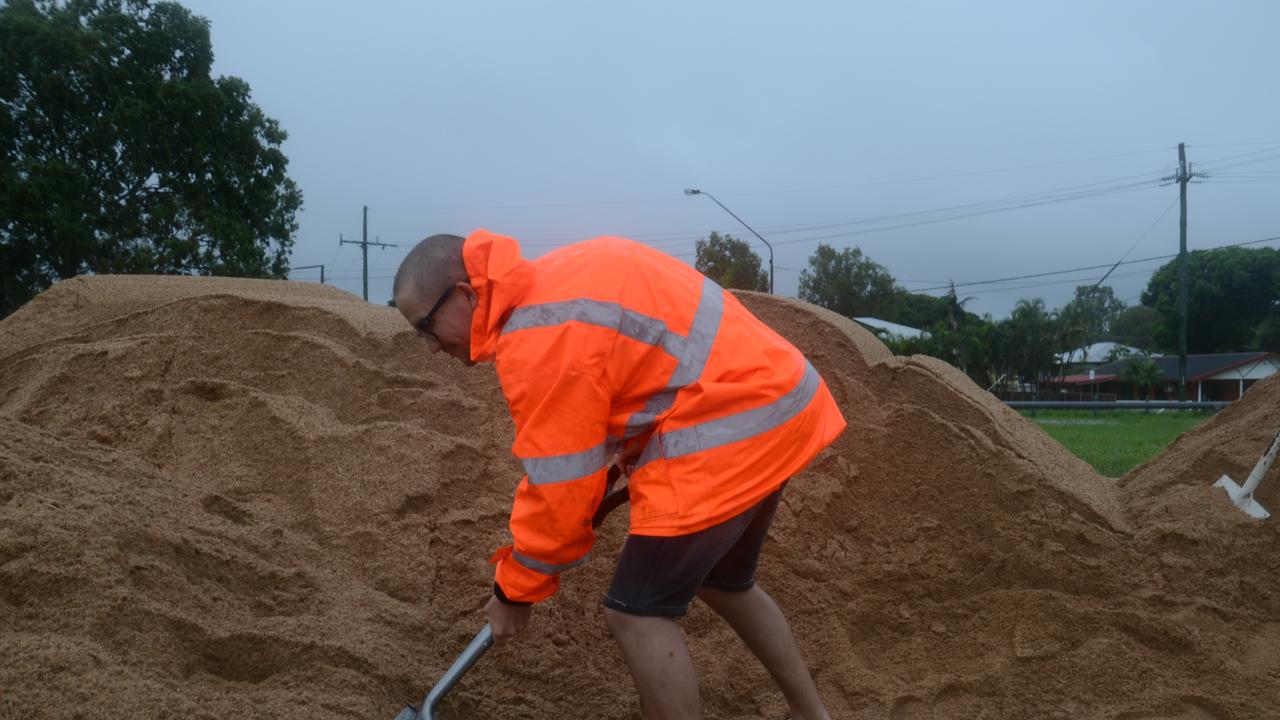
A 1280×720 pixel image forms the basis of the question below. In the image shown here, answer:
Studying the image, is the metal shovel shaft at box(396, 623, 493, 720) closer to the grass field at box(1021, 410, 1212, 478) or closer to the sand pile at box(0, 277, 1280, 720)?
the sand pile at box(0, 277, 1280, 720)

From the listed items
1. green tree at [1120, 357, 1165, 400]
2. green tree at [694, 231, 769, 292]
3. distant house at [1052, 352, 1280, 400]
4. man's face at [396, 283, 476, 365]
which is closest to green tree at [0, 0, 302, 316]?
green tree at [694, 231, 769, 292]

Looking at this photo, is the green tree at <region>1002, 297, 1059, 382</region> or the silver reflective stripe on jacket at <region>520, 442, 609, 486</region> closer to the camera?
the silver reflective stripe on jacket at <region>520, 442, 609, 486</region>

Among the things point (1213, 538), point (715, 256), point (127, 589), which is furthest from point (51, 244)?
point (1213, 538)

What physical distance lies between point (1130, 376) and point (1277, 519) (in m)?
36.6

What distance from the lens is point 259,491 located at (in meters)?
3.66

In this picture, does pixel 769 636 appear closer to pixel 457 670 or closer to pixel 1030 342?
pixel 457 670

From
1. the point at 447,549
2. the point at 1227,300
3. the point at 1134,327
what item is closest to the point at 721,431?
the point at 447,549

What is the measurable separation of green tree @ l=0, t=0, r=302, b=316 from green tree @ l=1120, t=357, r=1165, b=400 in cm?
3141

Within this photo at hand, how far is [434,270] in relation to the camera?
6.74ft

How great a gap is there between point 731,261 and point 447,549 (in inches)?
1021

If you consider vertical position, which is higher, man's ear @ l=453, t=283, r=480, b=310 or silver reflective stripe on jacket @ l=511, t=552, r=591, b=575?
man's ear @ l=453, t=283, r=480, b=310

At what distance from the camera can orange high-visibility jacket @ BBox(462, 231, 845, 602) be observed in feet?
6.25

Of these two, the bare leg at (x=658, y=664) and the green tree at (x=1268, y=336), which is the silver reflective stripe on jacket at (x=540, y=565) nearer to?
the bare leg at (x=658, y=664)

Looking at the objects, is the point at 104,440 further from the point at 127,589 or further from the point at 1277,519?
the point at 1277,519
